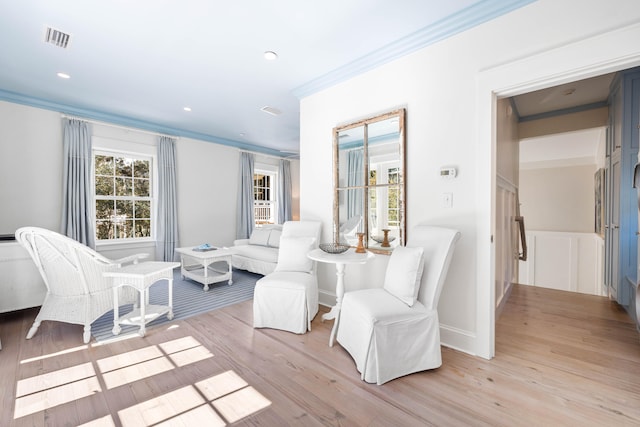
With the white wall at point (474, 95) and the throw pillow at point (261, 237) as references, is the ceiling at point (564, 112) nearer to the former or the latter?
the white wall at point (474, 95)

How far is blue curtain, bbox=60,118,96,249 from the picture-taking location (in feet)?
13.2

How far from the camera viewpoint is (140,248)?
4891 millimetres

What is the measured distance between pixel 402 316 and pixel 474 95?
1.76 m

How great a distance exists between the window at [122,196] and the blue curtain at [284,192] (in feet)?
9.26

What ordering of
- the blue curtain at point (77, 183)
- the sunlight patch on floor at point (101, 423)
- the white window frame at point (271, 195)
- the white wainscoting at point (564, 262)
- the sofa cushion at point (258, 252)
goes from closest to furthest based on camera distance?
the sunlight patch on floor at point (101, 423) < the blue curtain at point (77, 183) < the sofa cushion at point (258, 252) < the white wainscoting at point (564, 262) < the white window frame at point (271, 195)

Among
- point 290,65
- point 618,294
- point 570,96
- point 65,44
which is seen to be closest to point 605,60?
point 570,96

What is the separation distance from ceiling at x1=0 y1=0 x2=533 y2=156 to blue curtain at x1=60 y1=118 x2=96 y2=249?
331 mm

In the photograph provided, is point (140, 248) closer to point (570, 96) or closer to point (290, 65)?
point (290, 65)

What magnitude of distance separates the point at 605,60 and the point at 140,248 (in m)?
6.02

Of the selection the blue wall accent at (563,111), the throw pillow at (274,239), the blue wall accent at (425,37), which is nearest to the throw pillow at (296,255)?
the blue wall accent at (425,37)

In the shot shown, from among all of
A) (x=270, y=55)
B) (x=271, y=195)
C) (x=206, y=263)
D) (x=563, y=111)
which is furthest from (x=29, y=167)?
(x=563, y=111)

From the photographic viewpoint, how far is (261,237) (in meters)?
5.21

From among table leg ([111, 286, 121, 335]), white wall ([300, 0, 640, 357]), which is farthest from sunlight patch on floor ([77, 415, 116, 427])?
→ white wall ([300, 0, 640, 357])

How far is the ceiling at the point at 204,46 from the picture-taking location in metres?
2.10
